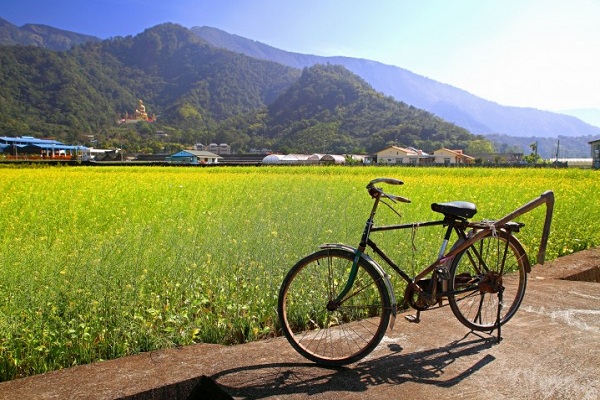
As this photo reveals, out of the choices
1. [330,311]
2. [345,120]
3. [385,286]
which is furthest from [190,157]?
[385,286]

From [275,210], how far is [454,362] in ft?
18.0

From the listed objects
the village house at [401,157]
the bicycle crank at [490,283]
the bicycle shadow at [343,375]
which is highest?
the village house at [401,157]

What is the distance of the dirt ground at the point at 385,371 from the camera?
2330 mm

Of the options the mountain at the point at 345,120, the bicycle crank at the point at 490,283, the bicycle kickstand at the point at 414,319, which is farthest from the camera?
the mountain at the point at 345,120

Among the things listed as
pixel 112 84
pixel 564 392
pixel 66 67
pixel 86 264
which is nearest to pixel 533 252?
pixel 564 392

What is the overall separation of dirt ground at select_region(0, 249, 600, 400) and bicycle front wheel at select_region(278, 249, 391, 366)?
9 cm

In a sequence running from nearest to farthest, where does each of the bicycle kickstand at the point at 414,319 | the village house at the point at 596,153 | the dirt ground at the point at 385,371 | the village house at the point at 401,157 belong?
the dirt ground at the point at 385,371, the bicycle kickstand at the point at 414,319, the village house at the point at 596,153, the village house at the point at 401,157

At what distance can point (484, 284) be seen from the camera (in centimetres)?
316

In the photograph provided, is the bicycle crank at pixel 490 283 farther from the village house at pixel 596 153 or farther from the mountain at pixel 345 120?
the mountain at pixel 345 120

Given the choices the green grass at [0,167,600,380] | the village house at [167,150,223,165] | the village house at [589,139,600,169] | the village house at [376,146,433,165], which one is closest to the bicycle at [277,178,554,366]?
the green grass at [0,167,600,380]

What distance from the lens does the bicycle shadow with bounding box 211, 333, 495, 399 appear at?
7.81ft

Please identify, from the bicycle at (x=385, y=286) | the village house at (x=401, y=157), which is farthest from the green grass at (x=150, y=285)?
the village house at (x=401, y=157)

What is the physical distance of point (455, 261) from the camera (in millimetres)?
3031

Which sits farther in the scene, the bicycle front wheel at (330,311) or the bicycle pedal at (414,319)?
the bicycle pedal at (414,319)
